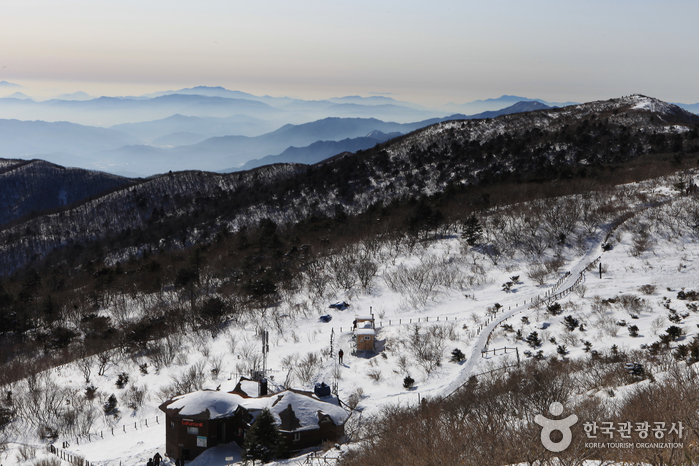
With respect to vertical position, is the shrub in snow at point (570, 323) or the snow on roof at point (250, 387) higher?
the shrub in snow at point (570, 323)

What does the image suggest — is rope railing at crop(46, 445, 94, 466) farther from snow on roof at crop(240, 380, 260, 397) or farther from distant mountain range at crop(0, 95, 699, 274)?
distant mountain range at crop(0, 95, 699, 274)

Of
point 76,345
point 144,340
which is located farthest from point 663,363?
point 76,345

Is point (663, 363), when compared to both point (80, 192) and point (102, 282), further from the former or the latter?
point (80, 192)

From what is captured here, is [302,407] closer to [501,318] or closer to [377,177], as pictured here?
Result: [501,318]

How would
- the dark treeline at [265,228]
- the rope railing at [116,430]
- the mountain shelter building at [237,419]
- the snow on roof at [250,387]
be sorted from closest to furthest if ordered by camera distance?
the mountain shelter building at [237,419]
the snow on roof at [250,387]
the rope railing at [116,430]
the dark treeline at [265,228]

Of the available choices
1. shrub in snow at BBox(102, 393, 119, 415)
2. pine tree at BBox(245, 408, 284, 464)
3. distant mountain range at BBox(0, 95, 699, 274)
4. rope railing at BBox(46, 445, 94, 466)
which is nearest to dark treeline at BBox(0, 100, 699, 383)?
distant mountain range at BBox(0, 95, 699, 274)

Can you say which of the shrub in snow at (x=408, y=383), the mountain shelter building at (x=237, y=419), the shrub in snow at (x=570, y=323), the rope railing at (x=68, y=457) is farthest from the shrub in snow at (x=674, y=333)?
the rope railing at (x=68, y=457)

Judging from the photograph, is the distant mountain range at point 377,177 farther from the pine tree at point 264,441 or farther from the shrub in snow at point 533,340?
the pine tree at point 264,441
